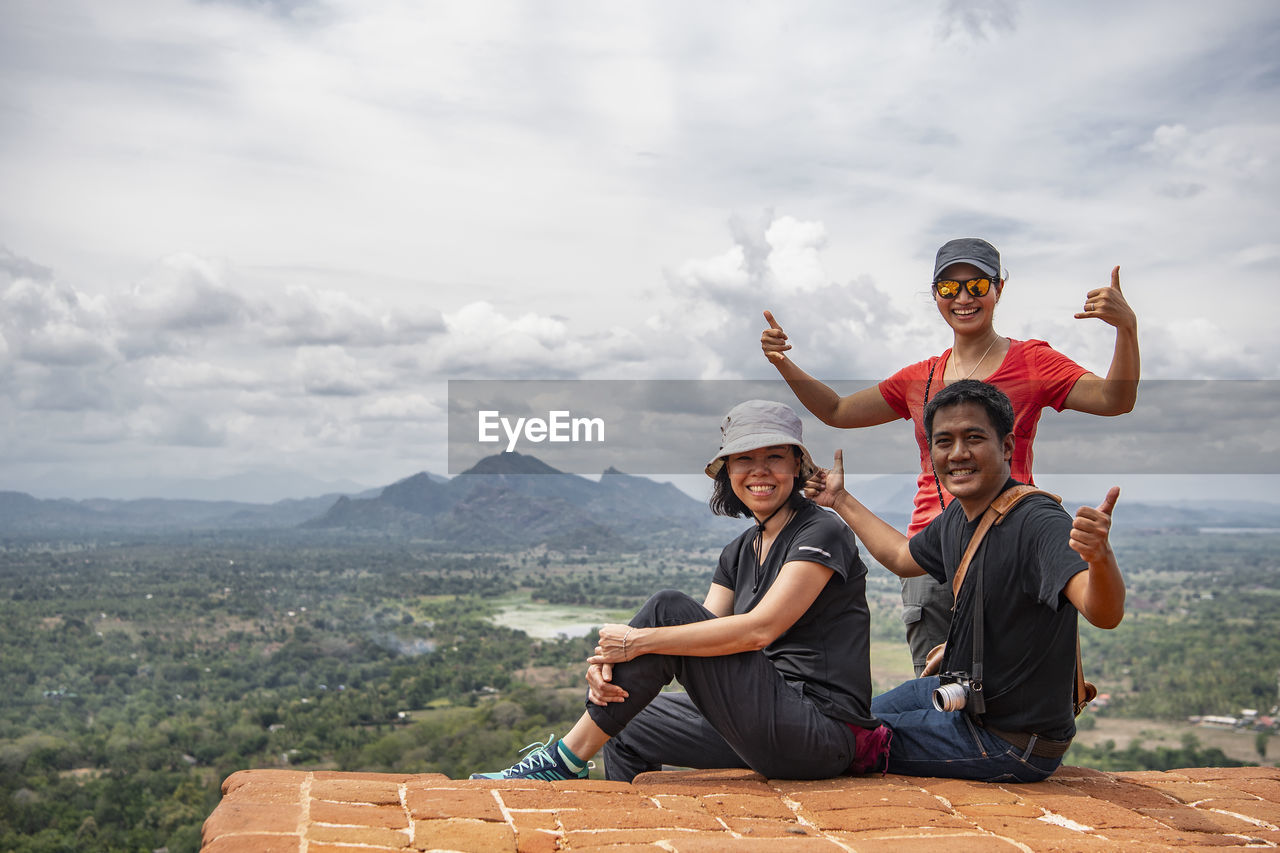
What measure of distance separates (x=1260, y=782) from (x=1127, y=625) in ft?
296

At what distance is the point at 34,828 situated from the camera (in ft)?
152

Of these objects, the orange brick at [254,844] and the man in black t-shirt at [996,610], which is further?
the man in black t-shirt at [996,610]

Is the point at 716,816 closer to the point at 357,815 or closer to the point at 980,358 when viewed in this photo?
the point at 357,815

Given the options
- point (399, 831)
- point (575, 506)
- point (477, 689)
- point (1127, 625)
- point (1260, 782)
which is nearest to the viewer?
point (399, 831)

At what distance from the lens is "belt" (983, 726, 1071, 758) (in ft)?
12.8

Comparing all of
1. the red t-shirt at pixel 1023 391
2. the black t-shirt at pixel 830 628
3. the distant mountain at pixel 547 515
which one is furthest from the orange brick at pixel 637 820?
the distant mountain at pixel 547 515

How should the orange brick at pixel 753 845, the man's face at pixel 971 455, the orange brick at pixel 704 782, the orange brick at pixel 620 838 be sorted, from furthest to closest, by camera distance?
the orange brick at pixel 704 782 < the man's face at pixel 971 455 < the orange brick at pixel 620 838 < the orange brick at pixel 753 845

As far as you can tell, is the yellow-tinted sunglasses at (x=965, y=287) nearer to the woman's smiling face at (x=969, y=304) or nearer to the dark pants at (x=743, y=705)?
the woman's smiling face at (x=969, y=304)

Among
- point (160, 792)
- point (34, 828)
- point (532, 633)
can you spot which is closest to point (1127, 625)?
point (532, 633)

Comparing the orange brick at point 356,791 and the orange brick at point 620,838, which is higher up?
the orange brick at point 356,791

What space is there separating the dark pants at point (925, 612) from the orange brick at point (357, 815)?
2321mm

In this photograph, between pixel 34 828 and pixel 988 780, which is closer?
pixel 988 780

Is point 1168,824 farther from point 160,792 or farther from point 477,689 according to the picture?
point 477,689

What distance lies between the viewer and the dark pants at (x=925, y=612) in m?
4.43
